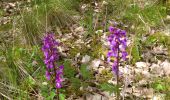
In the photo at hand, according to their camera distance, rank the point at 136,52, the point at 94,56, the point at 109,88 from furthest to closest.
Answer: the point at 94,56 → the point at 136,52 → the point at 109,88

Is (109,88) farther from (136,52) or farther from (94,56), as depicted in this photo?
(94,56)

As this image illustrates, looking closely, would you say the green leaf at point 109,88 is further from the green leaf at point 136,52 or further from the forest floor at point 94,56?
the green leaf at point 136,52

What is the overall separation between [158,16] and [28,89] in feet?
7.72

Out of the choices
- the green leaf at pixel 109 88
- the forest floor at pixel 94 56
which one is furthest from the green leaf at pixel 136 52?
the green leaf at pixel 109 88

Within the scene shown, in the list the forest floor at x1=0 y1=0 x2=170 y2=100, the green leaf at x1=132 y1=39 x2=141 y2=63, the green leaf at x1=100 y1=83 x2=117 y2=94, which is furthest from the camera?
the green leaf at x1=132 y1=39 x2=141 y2=63

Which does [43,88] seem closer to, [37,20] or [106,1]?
[37,20]

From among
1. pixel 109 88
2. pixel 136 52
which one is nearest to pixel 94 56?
pixel 136 52

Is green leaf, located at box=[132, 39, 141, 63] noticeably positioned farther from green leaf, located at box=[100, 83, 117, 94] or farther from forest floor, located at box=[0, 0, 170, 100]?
green leaf, located at box=[100, 83, 117, 94]

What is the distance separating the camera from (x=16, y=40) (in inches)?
203

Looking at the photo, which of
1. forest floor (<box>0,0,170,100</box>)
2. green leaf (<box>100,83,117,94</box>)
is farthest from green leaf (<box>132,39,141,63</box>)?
green leaf (<box>100,83,117,94</box>)

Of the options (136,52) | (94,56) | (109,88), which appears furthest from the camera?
(94,56)

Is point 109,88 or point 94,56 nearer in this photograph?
point 109,88

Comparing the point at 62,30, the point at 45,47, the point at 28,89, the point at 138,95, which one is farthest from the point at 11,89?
the point at 62,30

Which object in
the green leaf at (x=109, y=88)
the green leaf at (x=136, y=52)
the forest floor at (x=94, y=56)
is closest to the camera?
the green leaf at (x=109, y=88)
